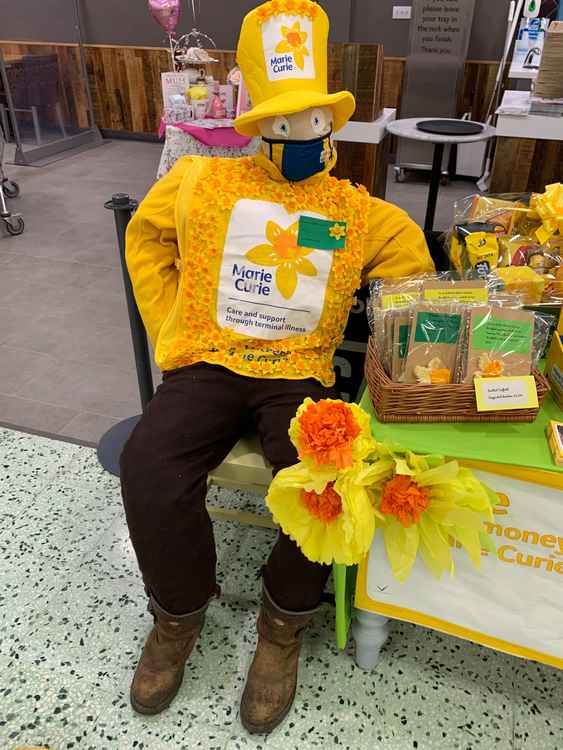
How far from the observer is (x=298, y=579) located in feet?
4.42

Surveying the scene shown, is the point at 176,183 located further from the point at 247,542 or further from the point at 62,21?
the point at 62,21

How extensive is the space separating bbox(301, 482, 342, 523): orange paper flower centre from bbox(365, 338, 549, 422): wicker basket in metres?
0.20

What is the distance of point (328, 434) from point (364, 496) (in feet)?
0.47

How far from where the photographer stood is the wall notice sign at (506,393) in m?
1.16

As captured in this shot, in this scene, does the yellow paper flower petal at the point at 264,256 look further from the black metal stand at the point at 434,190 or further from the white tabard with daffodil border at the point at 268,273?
the black metal stand at the point at 434,190

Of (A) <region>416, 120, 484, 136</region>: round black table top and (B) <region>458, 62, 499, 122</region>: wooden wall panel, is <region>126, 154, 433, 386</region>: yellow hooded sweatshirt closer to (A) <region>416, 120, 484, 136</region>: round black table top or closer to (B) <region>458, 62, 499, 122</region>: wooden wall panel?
(A) <region>416, 120, 484, 136</region>: round black table top

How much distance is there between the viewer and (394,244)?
1499mm

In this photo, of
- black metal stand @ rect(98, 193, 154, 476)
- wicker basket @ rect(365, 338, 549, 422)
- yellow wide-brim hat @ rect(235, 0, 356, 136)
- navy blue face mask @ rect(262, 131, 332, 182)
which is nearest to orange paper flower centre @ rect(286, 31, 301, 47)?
yellow wide-brim hat @ rect(235, 0, 356, 136)

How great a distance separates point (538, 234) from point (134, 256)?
3.27 ft

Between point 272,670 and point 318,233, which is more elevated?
point 318,233

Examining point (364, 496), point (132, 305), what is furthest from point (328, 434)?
point (132, 305)

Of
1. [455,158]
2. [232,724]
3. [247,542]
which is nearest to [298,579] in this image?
[232,724]

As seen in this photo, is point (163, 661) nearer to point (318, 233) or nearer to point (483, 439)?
point (483, 439)

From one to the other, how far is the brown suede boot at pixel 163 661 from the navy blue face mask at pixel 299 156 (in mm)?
1018
